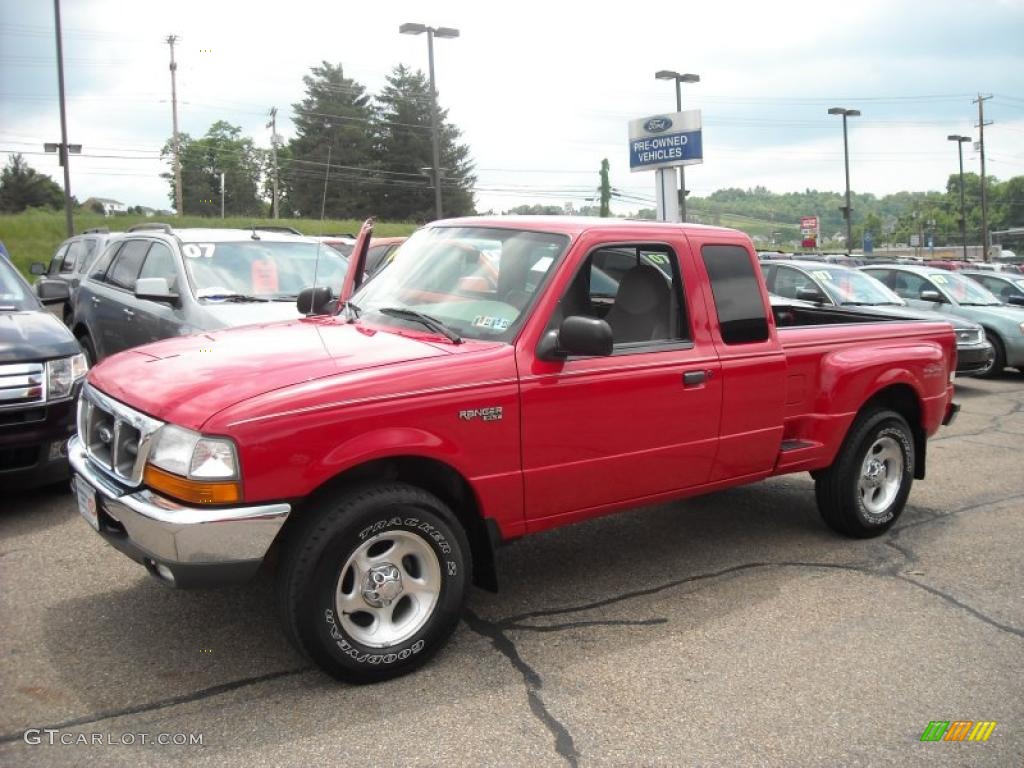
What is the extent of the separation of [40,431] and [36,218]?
48.0 m

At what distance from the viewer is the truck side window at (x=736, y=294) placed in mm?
4746

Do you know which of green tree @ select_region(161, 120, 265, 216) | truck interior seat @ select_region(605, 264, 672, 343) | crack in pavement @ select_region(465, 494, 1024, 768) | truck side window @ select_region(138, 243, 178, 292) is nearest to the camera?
crack in pavement @ select_region(465, 494, 1024, 768)

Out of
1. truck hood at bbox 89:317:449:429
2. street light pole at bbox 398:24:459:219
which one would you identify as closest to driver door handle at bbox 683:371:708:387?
truck hood at bbox 89:317:449:429

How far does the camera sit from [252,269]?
7.90 m

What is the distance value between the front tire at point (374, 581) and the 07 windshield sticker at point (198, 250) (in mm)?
5028


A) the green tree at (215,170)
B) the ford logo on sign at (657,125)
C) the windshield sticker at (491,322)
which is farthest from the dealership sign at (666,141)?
the green tree at (215,170)

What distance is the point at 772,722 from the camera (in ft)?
11.0

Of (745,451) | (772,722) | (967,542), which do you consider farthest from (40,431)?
(967,542)

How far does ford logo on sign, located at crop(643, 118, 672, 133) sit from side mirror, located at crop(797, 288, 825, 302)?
538 inches

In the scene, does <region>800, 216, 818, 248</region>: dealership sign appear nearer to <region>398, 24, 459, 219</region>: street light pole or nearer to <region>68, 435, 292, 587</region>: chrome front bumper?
<region>398, 24, 459, 219</region>: street light pole

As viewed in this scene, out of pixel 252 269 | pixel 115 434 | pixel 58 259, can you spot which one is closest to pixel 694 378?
pixel 115 434

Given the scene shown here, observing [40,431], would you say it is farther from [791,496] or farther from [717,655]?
[791,496]

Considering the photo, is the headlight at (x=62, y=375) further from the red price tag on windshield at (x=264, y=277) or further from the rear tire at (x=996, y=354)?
the rear tire at (x=996, y=354)
